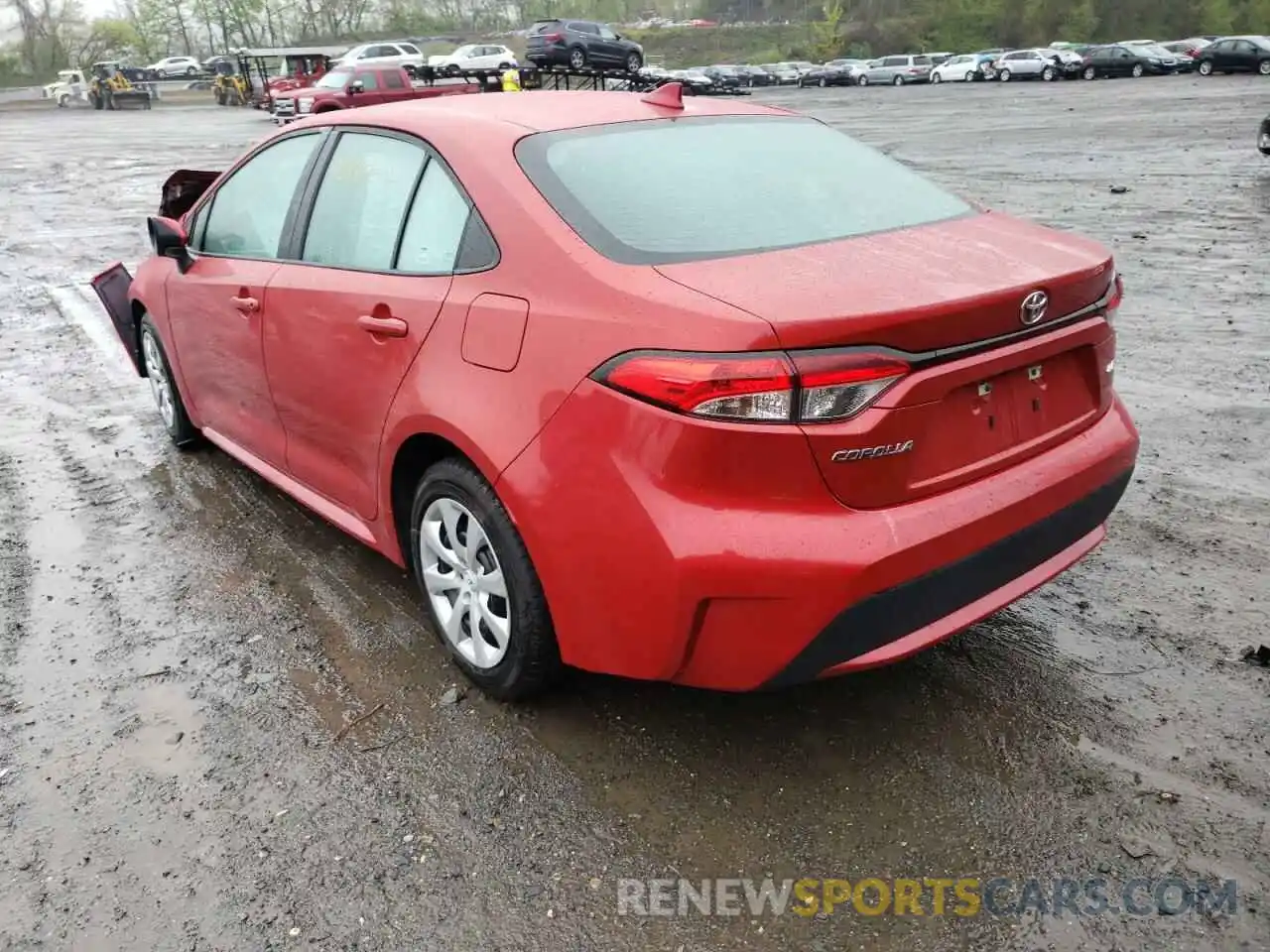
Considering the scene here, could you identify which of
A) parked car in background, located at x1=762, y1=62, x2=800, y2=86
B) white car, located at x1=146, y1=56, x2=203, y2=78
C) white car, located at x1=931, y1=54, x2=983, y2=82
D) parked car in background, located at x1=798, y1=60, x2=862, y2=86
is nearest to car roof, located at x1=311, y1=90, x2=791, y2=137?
white car, located at x1=931, y1=54, x2=983, y2=82

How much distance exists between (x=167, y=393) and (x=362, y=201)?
235cm

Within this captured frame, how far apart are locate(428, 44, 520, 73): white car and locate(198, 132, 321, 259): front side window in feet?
126

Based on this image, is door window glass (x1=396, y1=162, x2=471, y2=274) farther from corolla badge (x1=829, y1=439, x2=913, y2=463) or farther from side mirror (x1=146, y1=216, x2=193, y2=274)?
side mirror (x1=146, y1=216, x2=193, y2=274)

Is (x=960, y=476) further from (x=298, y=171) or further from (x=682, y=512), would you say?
(x=298, y=171)

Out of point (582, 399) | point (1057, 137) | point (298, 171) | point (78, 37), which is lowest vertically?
point (1057, 137)

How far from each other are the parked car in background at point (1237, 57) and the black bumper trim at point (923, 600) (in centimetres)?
4695

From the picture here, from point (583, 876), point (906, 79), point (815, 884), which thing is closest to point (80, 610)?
point (583, 876)

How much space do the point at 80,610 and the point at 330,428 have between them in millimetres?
1208

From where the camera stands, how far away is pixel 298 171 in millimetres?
3732

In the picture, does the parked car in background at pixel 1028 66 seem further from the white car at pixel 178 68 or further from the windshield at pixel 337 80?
the white car at pixel 178 68

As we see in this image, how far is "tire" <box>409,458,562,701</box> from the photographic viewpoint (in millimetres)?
2691

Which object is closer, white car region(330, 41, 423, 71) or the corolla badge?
the corolla badge

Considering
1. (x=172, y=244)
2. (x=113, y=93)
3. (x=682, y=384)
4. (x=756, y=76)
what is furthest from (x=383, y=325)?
(x=756, y=76)

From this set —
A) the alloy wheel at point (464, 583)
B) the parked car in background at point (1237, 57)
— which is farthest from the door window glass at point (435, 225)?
the parked car in background at point (1237, 57)
